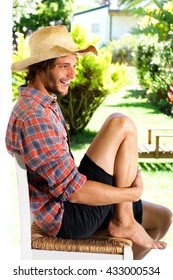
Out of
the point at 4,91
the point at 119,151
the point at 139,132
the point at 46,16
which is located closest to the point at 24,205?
the point at 119,151

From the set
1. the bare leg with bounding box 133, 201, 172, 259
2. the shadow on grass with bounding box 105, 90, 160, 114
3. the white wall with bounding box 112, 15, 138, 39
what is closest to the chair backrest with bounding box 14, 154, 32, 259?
the bare leg with bounding box 133, 201, 172, 259

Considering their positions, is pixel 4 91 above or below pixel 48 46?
below

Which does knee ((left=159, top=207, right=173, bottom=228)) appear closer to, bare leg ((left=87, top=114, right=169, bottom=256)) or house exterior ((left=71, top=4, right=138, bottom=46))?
bare leg ((left=87, top=114, right=169, bottom=256))

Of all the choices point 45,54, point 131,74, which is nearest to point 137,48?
point 131,74

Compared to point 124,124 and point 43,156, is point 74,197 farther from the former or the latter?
point 124,124

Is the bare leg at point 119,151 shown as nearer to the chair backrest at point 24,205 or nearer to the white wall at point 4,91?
the chair backrest at point 24,205

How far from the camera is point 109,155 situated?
2.17m

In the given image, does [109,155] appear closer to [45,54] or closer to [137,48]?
[45,54]

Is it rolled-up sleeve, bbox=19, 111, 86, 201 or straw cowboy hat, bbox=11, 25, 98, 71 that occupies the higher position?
straw cowboy hat, bbox=11, 25, 98, 71

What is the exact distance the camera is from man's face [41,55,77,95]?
2.20 meters

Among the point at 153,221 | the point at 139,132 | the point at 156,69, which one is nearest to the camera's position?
the point at 153,221

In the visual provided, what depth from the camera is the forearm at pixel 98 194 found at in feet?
6.88

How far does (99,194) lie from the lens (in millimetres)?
2098

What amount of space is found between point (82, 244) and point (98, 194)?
0.18 metres
